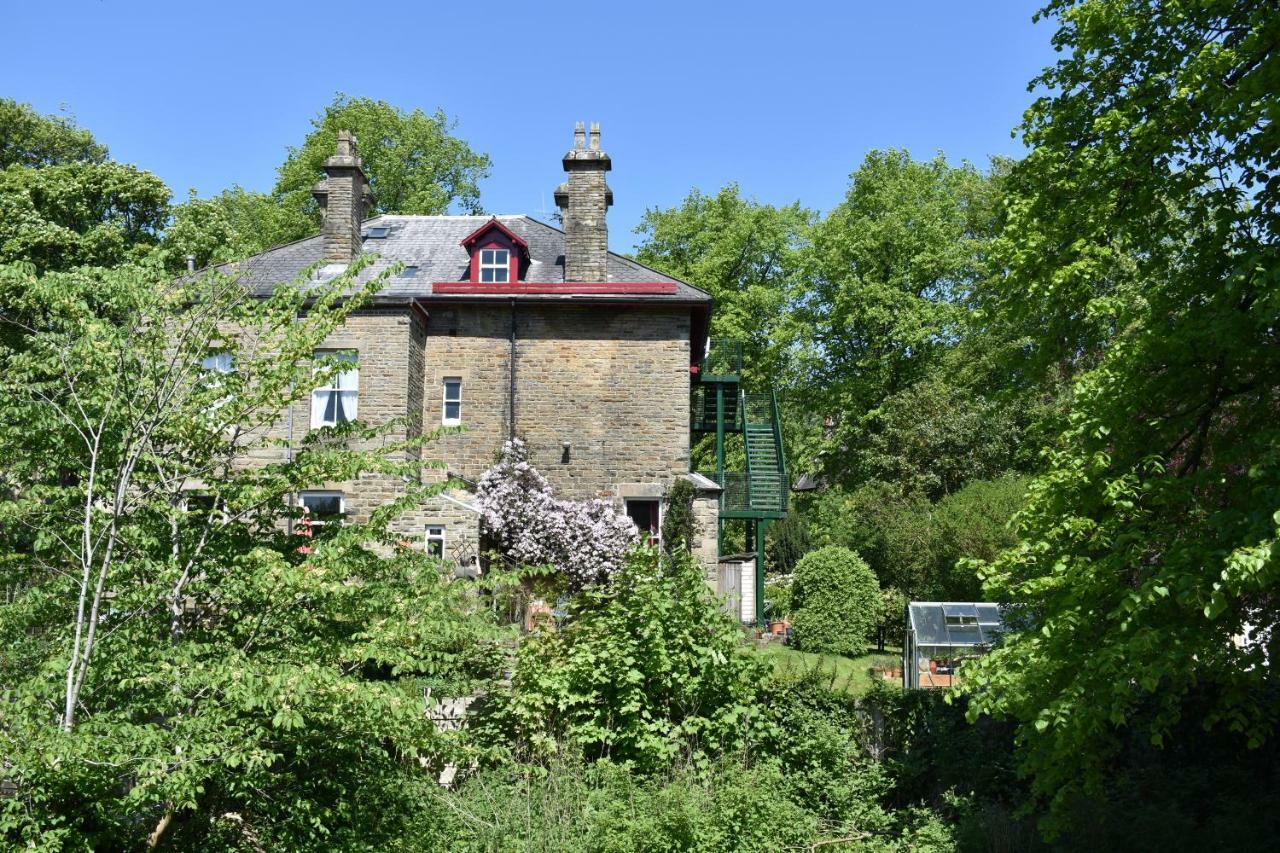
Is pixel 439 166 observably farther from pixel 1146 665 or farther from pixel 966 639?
pixel 1146 665

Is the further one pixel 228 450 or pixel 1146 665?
pixel 228 450

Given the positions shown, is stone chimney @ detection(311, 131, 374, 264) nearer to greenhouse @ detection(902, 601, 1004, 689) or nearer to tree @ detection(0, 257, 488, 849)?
greenhouse @ detection(902, 601, 1004, 689)

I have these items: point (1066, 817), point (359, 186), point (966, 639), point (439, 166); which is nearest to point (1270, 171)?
point (1066, 817)

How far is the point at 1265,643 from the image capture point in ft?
31.5

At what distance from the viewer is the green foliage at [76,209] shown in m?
27.4

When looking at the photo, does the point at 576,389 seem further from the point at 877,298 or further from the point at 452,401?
the point at 877,298

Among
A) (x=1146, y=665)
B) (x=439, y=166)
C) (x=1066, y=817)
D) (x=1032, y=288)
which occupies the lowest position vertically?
(x=1066, y=817)

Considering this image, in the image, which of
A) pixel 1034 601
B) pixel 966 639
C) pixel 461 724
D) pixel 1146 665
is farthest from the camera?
pixel 966 639

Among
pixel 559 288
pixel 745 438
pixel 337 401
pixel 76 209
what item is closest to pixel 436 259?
pixel 559 288

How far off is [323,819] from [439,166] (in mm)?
34186

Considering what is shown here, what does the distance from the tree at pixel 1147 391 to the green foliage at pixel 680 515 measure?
1098 centimetres

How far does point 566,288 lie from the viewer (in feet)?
75.5

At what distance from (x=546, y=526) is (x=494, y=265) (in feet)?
18.2

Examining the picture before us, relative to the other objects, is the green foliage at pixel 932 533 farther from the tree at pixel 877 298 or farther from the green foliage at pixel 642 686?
the green foliage at pixel 642 686
